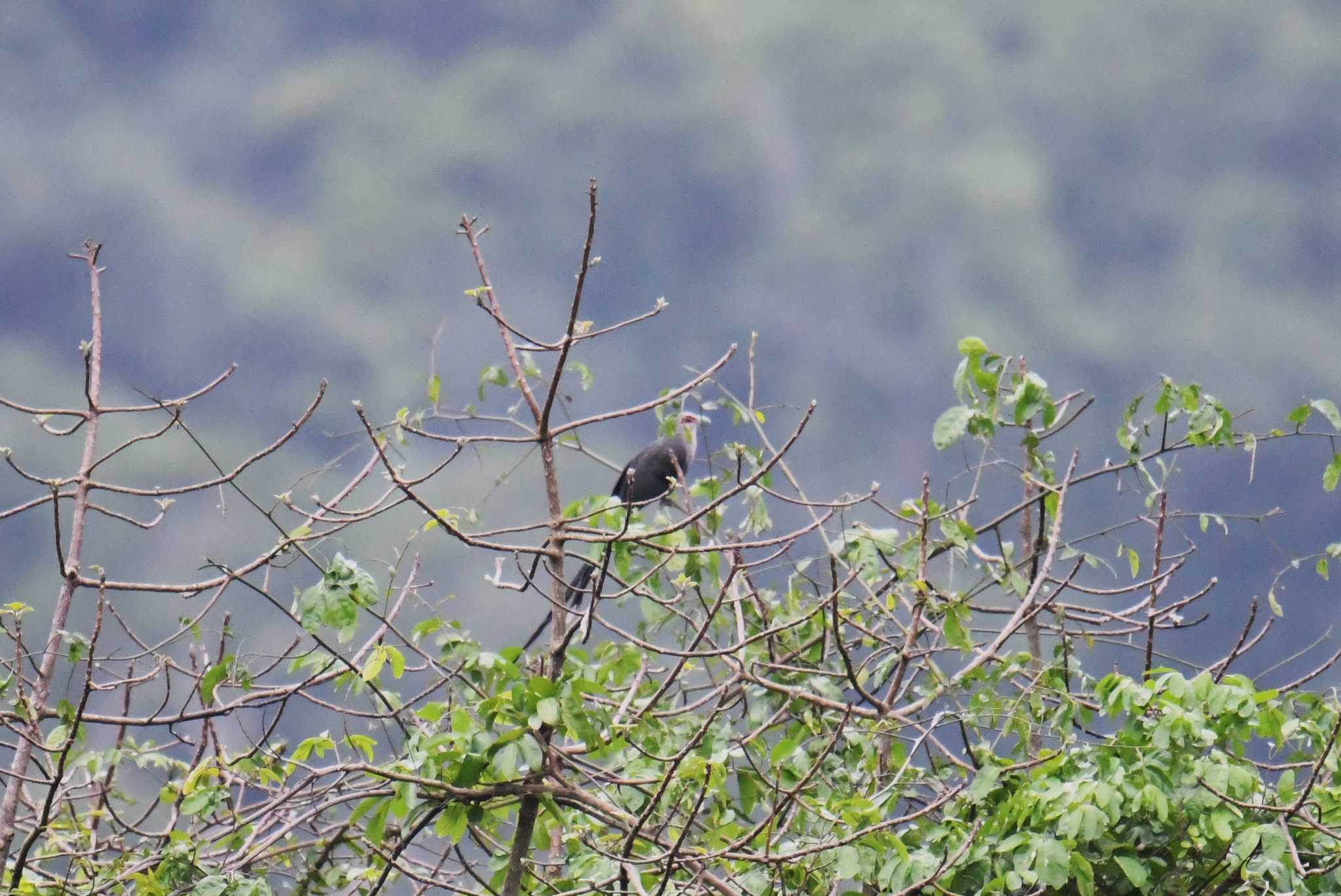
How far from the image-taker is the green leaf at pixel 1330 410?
10.3ft

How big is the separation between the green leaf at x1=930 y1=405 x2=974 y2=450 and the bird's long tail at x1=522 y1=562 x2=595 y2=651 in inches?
32.2

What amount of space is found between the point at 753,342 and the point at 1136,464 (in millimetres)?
973

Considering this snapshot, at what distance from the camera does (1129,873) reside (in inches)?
106

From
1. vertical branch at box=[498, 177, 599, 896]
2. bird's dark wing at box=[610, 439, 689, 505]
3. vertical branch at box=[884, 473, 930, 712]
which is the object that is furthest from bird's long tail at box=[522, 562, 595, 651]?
bird's dark wing at box=[610, 439, 689, 505]

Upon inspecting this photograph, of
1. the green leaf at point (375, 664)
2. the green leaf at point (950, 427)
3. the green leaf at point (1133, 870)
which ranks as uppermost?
the green leaf at point (950, 427)

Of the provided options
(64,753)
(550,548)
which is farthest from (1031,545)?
(64,753)

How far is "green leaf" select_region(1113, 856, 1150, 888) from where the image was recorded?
2.70 meters

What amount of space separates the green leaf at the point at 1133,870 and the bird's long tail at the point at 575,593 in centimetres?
121

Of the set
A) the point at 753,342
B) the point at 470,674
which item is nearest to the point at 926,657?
the point at 753,342

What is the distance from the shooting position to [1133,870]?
2707 mm

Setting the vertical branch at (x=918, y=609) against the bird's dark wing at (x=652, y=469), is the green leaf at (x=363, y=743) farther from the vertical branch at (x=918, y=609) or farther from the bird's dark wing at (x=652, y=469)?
the bird's dark wing at (x=652, y=469)

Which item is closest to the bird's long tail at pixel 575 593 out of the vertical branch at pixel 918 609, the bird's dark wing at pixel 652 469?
the vertical branch at pixel 918 609

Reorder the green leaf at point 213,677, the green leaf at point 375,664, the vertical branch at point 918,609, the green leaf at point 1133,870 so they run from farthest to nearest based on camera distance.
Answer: the vertical branch at point 918,609 → the green leaf at point 1133,870 → the green leaf at point 213,677 → the green leaf at point 375,664

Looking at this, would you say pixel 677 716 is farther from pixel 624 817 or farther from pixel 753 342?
pixel 753 342
